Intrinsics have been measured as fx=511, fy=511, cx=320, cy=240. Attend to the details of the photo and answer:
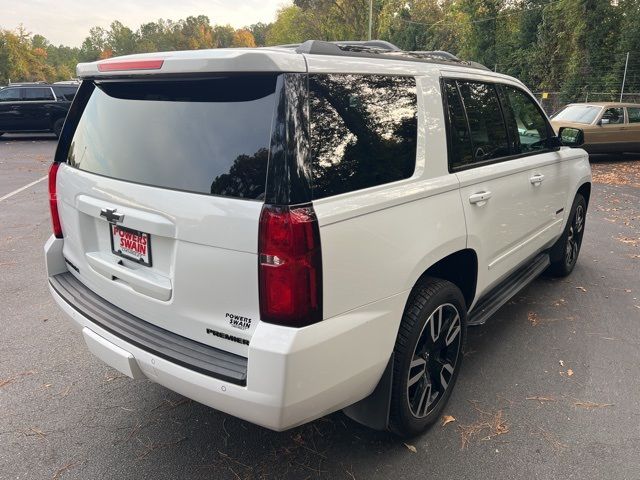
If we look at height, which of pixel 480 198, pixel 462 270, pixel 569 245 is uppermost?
pixel 480 198

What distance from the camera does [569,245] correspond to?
16.9 feet

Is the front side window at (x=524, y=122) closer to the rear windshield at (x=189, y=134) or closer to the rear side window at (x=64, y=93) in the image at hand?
the rear windshield at (x=189, y=134)

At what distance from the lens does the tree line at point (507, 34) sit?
80.9ft

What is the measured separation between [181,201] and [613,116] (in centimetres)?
1431

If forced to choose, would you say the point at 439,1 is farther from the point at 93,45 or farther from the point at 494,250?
the point at 93,45

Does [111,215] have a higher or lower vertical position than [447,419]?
higher

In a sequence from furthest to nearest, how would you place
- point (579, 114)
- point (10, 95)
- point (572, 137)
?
point (10, 95), point (579, 114), point (572, 137)

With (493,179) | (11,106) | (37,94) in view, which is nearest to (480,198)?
(493,179)

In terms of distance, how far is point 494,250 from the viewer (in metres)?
3.33

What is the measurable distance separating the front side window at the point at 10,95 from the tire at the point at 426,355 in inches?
726

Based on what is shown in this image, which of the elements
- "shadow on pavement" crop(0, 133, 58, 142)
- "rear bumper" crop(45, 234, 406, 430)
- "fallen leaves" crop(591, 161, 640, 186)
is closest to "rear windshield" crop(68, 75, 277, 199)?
"rear bumper" crop(45, 234, 406, 430)

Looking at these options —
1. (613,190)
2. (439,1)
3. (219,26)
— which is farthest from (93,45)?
(613,190)

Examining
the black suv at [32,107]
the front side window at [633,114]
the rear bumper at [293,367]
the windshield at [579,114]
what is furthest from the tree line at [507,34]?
the rear bumper at [293,367]

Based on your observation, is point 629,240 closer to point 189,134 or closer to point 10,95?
point 189,134
